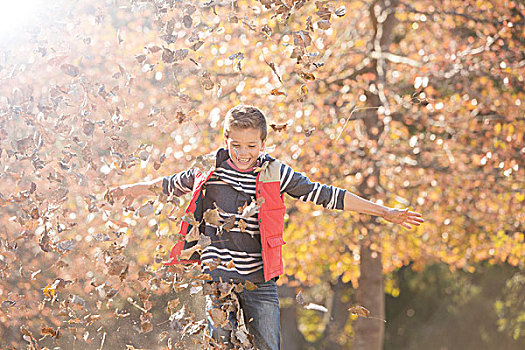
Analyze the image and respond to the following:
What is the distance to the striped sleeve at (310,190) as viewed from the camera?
3.31 m

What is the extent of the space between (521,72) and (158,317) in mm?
4877

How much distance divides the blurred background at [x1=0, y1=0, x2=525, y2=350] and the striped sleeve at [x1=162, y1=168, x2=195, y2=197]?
0.16 metres

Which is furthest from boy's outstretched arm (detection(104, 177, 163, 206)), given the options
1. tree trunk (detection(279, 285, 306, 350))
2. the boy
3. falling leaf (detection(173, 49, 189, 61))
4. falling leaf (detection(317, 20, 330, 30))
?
tree trunk (detection(279, 285, 306, 350))

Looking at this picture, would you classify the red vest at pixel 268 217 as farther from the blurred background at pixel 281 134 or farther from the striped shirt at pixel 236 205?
the blurred background at pixel 281 134

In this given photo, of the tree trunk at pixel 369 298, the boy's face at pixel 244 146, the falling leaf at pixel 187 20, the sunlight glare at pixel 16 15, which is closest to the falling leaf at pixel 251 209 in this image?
the boy's face at pixel 244 146

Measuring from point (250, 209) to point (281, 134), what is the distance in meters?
3.75

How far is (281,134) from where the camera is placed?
269 inches

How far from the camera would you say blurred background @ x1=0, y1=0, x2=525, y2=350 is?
3799mm

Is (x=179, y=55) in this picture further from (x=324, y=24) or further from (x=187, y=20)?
(x=324, y=24)

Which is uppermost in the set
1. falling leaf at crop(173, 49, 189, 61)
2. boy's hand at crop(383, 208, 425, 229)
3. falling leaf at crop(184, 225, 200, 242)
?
falling leaf at crop(173, 49, 189, 61)

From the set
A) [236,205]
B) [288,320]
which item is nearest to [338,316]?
[288,320]

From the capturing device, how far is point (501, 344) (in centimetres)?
1497

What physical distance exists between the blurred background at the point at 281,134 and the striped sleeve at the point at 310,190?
0.45 m

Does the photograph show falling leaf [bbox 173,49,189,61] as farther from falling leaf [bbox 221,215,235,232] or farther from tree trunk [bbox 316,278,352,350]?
tree trunk [bbox 316,278,352,350]
